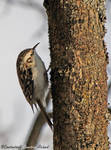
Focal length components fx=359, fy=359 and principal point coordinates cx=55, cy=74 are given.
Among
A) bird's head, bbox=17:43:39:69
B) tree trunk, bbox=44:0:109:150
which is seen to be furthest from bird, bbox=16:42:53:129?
tree trunk, bbox=44:0:109:150

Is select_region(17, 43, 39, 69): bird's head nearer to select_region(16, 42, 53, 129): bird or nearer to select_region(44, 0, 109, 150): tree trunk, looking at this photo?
select_region(16, 42, 53, 129): bird

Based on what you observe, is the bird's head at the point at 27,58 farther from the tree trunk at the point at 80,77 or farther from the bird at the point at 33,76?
the tree trunk at the point at 80,77

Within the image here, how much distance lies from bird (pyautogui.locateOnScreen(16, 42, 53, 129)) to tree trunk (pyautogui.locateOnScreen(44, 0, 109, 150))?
1.30 m

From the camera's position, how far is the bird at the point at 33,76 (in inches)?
134

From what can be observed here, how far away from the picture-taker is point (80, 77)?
201 centimetres

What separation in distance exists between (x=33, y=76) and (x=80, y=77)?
158 cm

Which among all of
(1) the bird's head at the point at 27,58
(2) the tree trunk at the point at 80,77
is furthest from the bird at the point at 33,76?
(2) the tree trunk at the point at 80,77

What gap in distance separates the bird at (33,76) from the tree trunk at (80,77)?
4.27ft

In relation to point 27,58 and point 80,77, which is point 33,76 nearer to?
point 27,58

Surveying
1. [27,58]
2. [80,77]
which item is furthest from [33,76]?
[80,77]

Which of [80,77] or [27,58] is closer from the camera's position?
[80,77]

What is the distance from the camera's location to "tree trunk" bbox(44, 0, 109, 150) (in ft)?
6.55

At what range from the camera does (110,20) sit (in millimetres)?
2352

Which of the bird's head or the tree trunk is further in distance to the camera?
the bird's head
